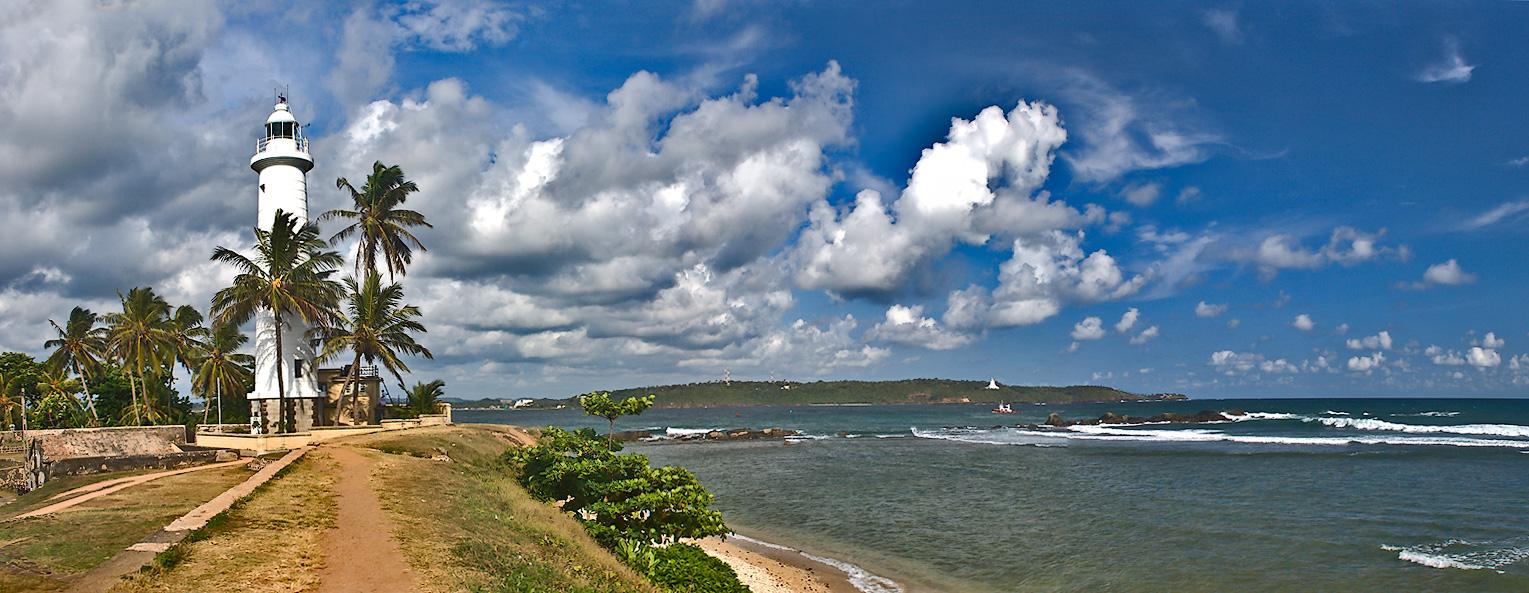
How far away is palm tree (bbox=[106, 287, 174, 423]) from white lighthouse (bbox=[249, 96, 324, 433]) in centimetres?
608

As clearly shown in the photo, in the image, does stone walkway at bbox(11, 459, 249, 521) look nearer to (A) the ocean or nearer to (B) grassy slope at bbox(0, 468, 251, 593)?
(B) grassy slope at bbox(0, 468, 251, 593)

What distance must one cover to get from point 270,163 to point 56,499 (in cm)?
1935

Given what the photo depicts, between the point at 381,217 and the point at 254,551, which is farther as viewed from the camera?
the point at 381,217

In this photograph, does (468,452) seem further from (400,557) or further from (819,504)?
(400,557)

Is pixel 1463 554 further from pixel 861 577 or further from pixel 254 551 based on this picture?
pixel 254 551

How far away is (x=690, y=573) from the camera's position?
15.1m

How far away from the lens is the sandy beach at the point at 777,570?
64.0 ft

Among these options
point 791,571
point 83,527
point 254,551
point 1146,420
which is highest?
point 83,527

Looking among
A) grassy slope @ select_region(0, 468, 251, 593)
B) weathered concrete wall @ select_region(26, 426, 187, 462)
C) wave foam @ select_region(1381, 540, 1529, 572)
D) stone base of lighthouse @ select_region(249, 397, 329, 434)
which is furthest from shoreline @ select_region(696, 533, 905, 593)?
weathered concrete wall @ select_region(26, 426, 187, 462)

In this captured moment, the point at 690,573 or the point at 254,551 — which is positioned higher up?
the point at 254,551

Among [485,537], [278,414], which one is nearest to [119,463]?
[278,414]

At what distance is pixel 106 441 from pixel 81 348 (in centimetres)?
1290

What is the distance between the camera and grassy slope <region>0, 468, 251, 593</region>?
10656mm

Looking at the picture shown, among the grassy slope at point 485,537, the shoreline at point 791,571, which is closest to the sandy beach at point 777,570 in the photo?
the shoreline at point 791,571
